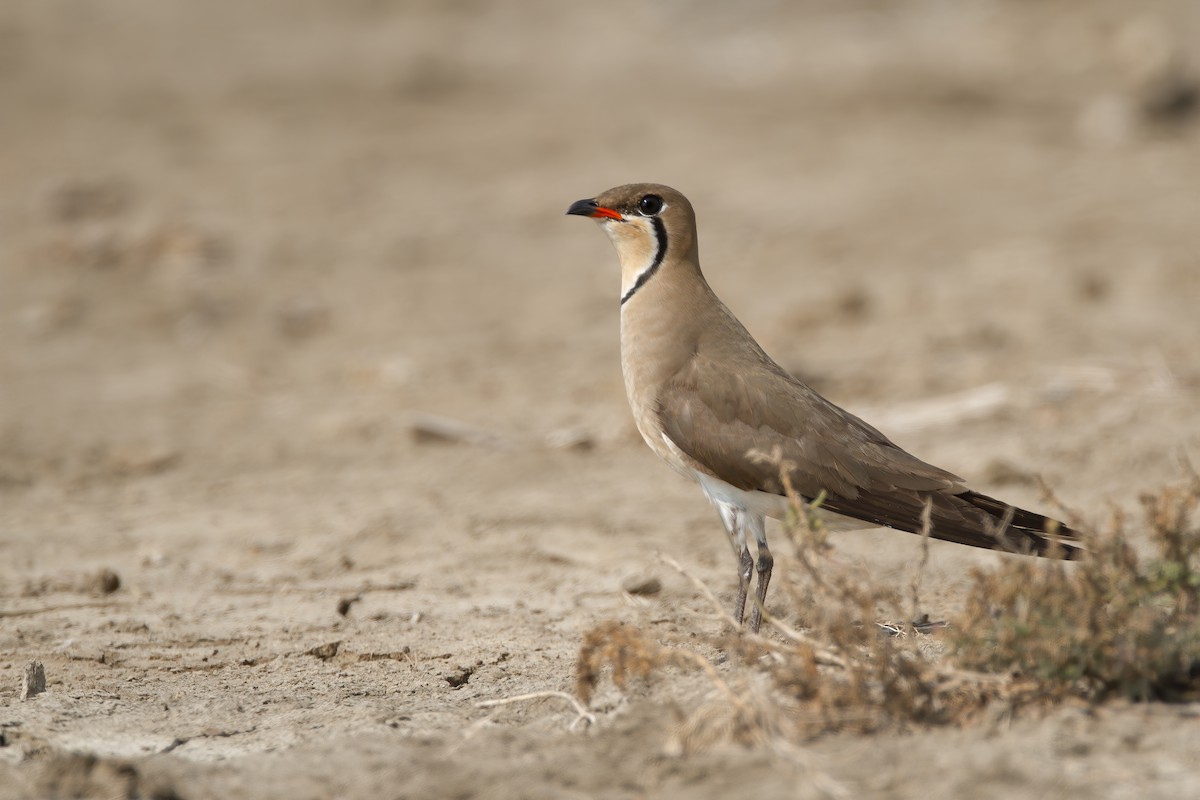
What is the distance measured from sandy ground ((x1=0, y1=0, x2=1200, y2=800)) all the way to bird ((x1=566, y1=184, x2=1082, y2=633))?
1.35 feet

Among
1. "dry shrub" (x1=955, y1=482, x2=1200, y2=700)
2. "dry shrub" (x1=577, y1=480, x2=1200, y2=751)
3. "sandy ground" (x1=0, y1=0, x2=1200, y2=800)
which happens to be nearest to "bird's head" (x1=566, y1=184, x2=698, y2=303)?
"sandy ground" (x1=0, y1=0, x2=1200, y2=800)

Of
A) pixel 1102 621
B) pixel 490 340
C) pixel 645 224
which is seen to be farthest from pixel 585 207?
pixel 490 340

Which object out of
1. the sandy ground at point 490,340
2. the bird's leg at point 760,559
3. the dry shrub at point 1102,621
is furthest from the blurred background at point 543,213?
the dry shrub at point 1102,621

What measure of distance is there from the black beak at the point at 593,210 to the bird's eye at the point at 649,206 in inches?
3.3

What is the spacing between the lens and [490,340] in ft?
29.4

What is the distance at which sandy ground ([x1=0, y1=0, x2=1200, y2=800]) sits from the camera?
12.1 feet

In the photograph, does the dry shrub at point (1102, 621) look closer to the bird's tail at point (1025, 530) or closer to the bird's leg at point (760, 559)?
the bird's tail at point (1025, 530)

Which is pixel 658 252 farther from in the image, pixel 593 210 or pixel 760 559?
pixel 760 559

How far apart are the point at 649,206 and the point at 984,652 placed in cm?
222

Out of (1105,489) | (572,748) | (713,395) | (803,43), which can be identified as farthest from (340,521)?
(803,43)

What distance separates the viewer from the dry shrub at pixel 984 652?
331cm

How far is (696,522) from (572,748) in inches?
103

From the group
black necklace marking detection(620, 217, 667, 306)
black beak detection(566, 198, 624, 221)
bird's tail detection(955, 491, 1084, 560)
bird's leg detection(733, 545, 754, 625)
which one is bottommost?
bird's leg detection(733, 545, 754, 625)

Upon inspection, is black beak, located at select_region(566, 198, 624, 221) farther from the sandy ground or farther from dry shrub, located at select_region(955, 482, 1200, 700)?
dry shrub, located at select_region(955, 482, 1200, 700)
